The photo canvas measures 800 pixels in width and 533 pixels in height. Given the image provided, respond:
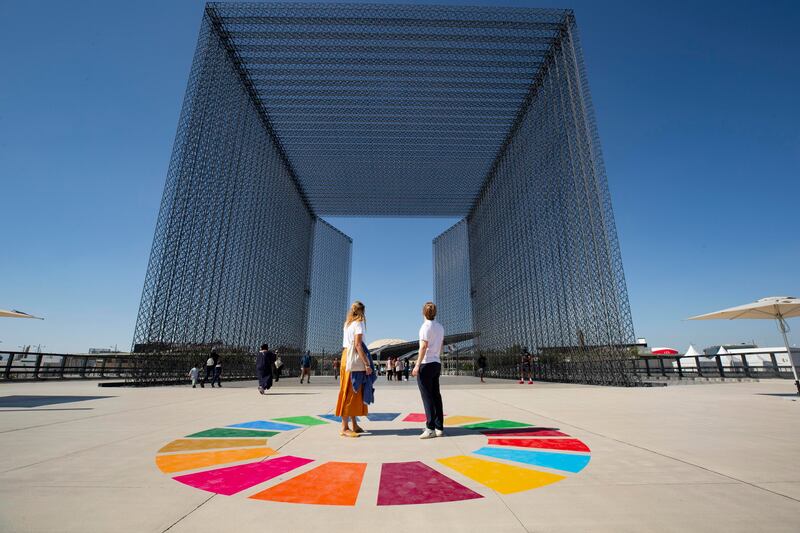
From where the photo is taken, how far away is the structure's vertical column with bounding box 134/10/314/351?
1619cm

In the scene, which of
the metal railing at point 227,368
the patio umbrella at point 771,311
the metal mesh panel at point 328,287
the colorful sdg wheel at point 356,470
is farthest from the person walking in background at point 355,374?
the metal mesh panel at point 328,287

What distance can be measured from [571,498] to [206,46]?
74.6 feet

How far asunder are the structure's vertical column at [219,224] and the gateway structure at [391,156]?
0.32 ft

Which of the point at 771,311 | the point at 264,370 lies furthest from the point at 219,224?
the point at 771,311

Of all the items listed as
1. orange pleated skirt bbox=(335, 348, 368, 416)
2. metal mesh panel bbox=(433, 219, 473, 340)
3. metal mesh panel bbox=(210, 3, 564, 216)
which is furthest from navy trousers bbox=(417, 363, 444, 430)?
metal mesh panel bbox=(433, 219, 473, 340)

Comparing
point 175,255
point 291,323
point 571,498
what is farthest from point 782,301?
point 291,323

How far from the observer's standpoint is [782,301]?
30.4ft

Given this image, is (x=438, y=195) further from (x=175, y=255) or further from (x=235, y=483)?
(x=235, y=483)

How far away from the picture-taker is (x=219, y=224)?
795 inches

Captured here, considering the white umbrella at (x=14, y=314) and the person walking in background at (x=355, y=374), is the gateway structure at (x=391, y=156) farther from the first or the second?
the person walking in background at (x=355, y=374)

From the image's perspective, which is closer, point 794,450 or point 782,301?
point 794,450

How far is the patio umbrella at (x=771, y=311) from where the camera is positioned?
30.6 feet

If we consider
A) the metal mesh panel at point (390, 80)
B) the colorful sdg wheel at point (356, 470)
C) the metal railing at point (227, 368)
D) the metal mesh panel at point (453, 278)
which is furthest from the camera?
the metal mesh panel at point (453, 278)

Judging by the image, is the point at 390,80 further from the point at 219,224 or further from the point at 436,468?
the point at 436,468
